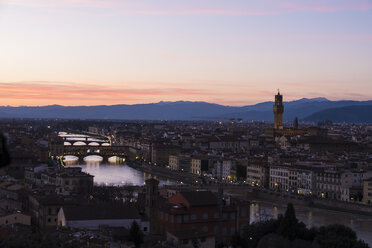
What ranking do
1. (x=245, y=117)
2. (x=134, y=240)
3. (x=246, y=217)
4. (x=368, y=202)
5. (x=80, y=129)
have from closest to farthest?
(x=134, y=240) < (x=246, y=217) < (x=368, y=202) < (x=80, y=129) < (x=245, y=117)

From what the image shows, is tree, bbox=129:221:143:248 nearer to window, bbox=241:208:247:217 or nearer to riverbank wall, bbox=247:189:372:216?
window, bbox=241:208:247:217

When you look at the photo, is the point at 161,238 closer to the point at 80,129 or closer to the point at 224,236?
the point at 224,236

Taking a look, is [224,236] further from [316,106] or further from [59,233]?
[316,106]

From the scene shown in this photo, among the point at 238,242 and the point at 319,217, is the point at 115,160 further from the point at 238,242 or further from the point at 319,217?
the point at 238,242

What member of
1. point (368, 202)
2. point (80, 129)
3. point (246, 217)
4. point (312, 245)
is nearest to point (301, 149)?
point (368, 202)

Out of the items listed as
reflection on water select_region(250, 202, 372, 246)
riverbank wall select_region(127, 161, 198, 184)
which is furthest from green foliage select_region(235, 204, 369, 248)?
riverbank wall select_region(127, 161, 198, 184)

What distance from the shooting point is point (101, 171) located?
70.0 ft

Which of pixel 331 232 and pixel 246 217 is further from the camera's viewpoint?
pixel 246 217

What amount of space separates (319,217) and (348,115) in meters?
107

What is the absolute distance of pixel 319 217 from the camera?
477 inches

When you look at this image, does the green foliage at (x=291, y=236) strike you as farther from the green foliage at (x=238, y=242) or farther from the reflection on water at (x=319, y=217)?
the reflection on water at (x=319, y=217)

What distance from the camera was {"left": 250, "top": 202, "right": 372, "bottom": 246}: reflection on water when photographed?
421 inches

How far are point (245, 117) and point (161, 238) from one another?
13903 cm

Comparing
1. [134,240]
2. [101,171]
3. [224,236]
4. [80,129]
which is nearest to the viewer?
[134,240]
